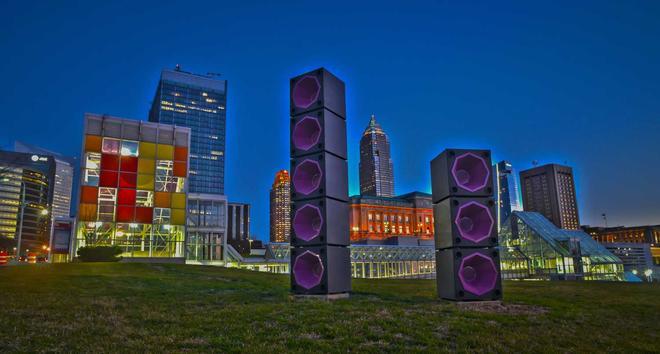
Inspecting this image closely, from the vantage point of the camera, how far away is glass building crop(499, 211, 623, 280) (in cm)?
5319

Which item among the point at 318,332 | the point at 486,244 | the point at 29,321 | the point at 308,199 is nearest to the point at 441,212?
the point at 486,244

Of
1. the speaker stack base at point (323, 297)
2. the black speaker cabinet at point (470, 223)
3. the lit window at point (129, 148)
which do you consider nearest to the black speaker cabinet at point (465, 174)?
the black speaker cabinet at point (470, 223)

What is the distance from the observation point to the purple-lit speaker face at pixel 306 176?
12.7 metres

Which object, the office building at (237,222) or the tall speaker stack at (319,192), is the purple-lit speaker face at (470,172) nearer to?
the tall speaker stack at (319,192)

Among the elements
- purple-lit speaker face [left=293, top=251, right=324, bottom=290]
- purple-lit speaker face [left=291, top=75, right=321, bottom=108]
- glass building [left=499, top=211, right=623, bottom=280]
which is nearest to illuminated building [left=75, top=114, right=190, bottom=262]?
purple-lit speaker face [left=293, top=251, right=324, bottom=290]

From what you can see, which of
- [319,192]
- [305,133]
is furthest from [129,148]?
[319,192]

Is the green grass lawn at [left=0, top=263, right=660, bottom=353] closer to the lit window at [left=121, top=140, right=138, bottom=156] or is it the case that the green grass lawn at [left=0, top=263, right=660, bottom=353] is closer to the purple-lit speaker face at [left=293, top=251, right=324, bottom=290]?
the purple-lit speaker face at [left=293, top=251, right=324, bottom=290]

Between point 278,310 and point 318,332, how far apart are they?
2682 millimetres

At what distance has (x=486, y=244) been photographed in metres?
11.3

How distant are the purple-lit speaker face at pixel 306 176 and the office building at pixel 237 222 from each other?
128 meters

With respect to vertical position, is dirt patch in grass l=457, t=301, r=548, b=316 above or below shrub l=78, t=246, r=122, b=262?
below

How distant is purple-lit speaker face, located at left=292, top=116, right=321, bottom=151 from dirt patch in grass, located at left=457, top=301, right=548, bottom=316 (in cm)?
654

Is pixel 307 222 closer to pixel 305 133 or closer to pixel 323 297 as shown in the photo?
pixel 323 297

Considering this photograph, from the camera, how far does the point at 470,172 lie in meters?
12.0
